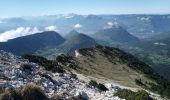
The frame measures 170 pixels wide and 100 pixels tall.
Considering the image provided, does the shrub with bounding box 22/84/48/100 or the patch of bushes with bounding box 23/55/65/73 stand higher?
the shrub with bounding box 22/84/48/100

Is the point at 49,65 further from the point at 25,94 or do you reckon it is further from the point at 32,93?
the point at 25,94

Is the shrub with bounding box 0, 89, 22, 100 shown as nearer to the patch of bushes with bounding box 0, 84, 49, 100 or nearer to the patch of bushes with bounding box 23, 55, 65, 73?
the patch of bushes with bounding box 0, 84, 49, 100

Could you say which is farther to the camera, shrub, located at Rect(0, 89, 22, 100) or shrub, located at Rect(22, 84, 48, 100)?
shrub, located at Rect(22, 84, 48, 100)

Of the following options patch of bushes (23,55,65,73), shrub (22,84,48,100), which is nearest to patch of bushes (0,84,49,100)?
shrub (22,84,48,100)

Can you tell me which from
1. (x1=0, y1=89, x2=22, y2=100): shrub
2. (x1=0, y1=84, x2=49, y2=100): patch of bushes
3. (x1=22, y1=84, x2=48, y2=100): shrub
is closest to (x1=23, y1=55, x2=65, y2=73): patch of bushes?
(x1=22, y1=84, x2=48, y2=100): shrub

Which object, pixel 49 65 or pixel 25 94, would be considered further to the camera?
pixel 49 65

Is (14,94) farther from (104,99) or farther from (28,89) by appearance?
(104,99)

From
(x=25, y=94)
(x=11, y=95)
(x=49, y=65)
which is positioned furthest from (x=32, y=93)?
(x=49, y=65)

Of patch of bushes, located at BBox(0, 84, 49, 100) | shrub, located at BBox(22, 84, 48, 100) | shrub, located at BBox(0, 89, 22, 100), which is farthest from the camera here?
shrub, located at BBox(22, 84, 48, 100)

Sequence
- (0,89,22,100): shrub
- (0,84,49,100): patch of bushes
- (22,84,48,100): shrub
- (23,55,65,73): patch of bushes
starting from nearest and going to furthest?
(0,89,22,100): shrub, (0,84,49,100): patch of bushes, (22,84,48,100): shrub, (23,55,65,73): patch of bushes

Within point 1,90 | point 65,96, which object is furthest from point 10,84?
point 65,96

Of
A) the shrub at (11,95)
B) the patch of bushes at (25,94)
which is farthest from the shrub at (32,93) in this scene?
the shrub at (11,95)

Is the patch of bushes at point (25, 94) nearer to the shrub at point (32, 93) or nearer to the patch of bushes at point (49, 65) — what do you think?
the shrub at point (32, 93)
